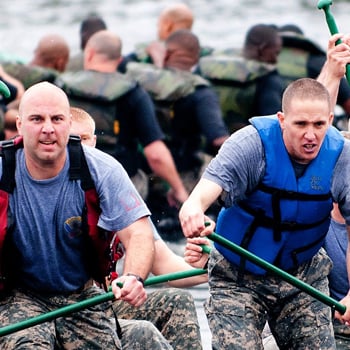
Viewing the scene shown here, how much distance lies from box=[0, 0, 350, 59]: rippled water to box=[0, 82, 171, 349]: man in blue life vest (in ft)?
53.0

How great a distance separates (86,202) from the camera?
7.11 metres

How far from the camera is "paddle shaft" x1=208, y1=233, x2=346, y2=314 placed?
7105 mm

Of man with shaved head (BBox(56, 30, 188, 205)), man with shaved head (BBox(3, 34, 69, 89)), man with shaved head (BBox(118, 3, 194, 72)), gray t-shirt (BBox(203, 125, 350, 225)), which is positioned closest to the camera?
gray t-shirt (BBox(203, 125, 350, 225))

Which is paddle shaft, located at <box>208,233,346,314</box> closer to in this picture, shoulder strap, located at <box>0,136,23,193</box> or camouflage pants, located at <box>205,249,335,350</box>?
camouflage pants, located at <box>205,249,335,350</box>

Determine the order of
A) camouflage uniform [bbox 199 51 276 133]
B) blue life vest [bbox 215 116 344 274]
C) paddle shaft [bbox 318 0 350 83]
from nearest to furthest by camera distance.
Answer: blue life vest [bbox 215 116 344 274], paddle shaft [bbox 318 0 350 83], camouflage uniform [bbox 199 51 276 133]

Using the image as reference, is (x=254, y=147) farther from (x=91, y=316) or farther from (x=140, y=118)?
(x=140, y=118)

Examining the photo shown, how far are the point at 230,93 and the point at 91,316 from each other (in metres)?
6.48

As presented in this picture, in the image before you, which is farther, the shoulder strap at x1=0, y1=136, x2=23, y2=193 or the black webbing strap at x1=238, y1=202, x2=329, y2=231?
the black webbing strap at x1=238, y1=202, x2=329, y2=231

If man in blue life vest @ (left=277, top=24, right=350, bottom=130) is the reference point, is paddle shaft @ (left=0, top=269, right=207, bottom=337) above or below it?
below

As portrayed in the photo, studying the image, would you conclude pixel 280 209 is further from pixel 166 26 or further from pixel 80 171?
pixel 166 26

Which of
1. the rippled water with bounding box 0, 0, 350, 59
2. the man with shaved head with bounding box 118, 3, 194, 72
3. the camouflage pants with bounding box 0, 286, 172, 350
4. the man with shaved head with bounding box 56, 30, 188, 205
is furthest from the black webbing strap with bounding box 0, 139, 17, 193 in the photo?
the rippled water with bounding box 0, 0, 350, 59

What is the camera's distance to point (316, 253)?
771 centimetres

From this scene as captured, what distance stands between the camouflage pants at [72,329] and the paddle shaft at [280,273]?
0.58 metres

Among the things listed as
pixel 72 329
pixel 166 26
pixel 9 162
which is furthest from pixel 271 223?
pixel 166 26
